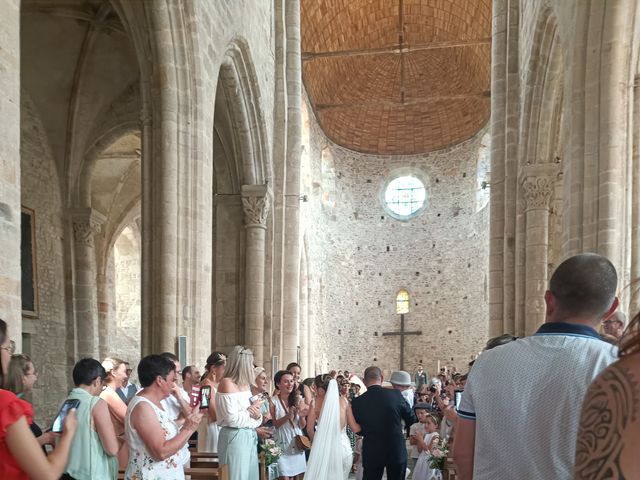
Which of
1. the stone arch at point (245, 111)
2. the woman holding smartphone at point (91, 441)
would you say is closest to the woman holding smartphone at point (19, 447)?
the woman holding smartphone at point (91, 441)

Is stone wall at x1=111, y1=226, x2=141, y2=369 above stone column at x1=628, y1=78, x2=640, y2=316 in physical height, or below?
below

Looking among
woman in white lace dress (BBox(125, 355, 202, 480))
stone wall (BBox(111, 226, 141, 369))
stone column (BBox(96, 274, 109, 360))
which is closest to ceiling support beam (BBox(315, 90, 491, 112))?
stone wall (BBox(111, 226, 141, 369))

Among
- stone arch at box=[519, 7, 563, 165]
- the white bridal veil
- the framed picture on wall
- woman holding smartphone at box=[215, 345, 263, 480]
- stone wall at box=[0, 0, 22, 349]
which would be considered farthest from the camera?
the framed picture on wall

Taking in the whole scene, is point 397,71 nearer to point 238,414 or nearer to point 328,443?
point 328,443

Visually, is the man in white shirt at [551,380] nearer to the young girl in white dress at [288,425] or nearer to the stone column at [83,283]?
the young girl in white dress at [288,425]

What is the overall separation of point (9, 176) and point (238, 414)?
2.64m

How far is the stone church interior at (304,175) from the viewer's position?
9398mm

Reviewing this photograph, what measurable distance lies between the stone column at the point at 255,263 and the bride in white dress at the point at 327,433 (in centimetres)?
942

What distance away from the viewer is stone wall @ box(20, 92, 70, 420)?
48.8ft

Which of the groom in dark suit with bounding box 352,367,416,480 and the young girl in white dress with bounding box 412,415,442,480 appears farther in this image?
the young girl in white dress with bounding box 412,415,442,480

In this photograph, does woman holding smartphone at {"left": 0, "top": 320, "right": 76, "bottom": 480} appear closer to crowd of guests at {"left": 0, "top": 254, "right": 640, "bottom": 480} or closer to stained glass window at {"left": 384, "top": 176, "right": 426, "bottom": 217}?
crowd of guests at {"left": 0, "top": 254, "right": 640, "bottom": 480}

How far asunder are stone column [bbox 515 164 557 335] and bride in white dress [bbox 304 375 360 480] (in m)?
8.00

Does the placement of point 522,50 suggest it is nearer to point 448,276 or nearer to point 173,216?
point 173,216

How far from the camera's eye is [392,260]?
3244 centimetres
